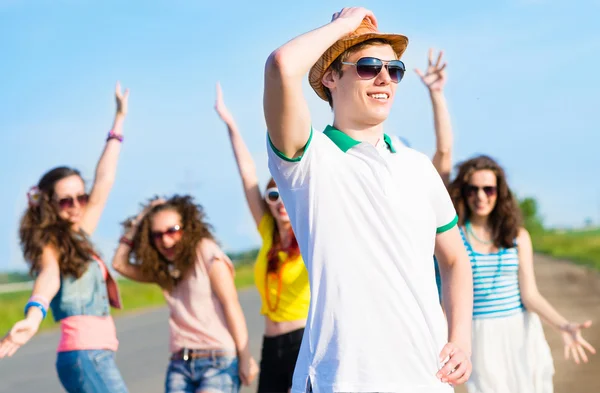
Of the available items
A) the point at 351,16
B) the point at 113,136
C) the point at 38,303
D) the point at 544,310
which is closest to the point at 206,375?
the point at 38,303

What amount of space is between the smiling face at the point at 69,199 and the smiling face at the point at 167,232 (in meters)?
0.55

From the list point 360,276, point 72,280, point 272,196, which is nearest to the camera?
point 360,276

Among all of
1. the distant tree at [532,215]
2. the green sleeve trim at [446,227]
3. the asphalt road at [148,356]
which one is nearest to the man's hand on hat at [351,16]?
the green sleeve trim at [446,227]

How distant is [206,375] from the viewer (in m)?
6.02

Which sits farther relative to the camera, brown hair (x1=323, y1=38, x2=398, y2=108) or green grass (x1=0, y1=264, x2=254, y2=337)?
green grass (x1=0, y1=264, x2=254, y2=337)

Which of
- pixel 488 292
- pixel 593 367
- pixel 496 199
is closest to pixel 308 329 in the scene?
pixel 488 292

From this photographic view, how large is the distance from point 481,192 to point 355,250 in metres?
3.59

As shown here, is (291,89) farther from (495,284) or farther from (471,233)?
(471,233)

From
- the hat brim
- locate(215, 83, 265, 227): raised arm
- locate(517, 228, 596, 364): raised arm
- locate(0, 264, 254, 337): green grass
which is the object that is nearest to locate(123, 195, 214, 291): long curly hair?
locate(215, 83, 265, 227): raised arm

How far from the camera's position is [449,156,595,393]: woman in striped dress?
19.8 ft

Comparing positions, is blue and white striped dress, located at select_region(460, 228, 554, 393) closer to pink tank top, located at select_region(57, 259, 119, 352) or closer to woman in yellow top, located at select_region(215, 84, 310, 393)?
woman in yellow top, located at select_region(215, 84, 310, 393)

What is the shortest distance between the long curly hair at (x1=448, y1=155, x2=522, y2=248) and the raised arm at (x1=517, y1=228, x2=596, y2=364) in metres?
0.10

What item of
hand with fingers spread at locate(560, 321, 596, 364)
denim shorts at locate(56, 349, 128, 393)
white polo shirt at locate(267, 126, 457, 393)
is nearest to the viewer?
white polo shirt at locate(267, 126, 457, 393)

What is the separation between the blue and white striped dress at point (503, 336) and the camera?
6.05 meters
